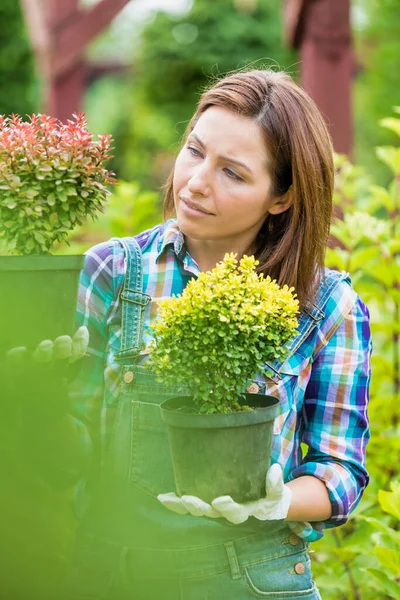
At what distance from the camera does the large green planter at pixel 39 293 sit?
124 cm

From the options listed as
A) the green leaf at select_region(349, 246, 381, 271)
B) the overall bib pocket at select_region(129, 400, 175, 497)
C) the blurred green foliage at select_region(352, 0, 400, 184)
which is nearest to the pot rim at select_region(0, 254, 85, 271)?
the overall bib pocket at select_region(129, 400, 175, 497)

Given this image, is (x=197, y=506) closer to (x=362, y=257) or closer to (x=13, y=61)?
(x=362, y=257)

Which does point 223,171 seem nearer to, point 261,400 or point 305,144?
point 305,144

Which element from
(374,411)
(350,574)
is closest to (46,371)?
(350,574)

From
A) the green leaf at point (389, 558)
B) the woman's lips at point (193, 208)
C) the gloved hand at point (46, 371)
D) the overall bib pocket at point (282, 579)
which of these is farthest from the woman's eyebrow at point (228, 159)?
the green leaf at point (389, 558)

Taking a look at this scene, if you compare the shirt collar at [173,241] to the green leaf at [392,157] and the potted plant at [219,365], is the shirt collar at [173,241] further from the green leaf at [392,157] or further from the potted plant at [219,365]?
the green leaf at [392,157]

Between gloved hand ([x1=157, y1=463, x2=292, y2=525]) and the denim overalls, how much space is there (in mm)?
136

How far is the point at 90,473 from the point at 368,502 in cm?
106

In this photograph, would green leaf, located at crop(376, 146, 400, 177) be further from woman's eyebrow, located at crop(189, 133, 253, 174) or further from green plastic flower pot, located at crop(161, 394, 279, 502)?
green plastic flower pot, located at crop(161, 394, 279, 502)

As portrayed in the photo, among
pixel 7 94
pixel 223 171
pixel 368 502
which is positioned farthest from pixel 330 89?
pixel 7 94

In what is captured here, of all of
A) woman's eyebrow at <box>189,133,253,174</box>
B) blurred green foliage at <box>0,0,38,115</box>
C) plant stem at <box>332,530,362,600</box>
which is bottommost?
plant stem at <box>332,530,362,600</box>

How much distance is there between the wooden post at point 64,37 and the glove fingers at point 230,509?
18.1 feet

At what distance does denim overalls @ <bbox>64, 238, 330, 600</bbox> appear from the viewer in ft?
5.18

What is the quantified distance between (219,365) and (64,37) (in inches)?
226
